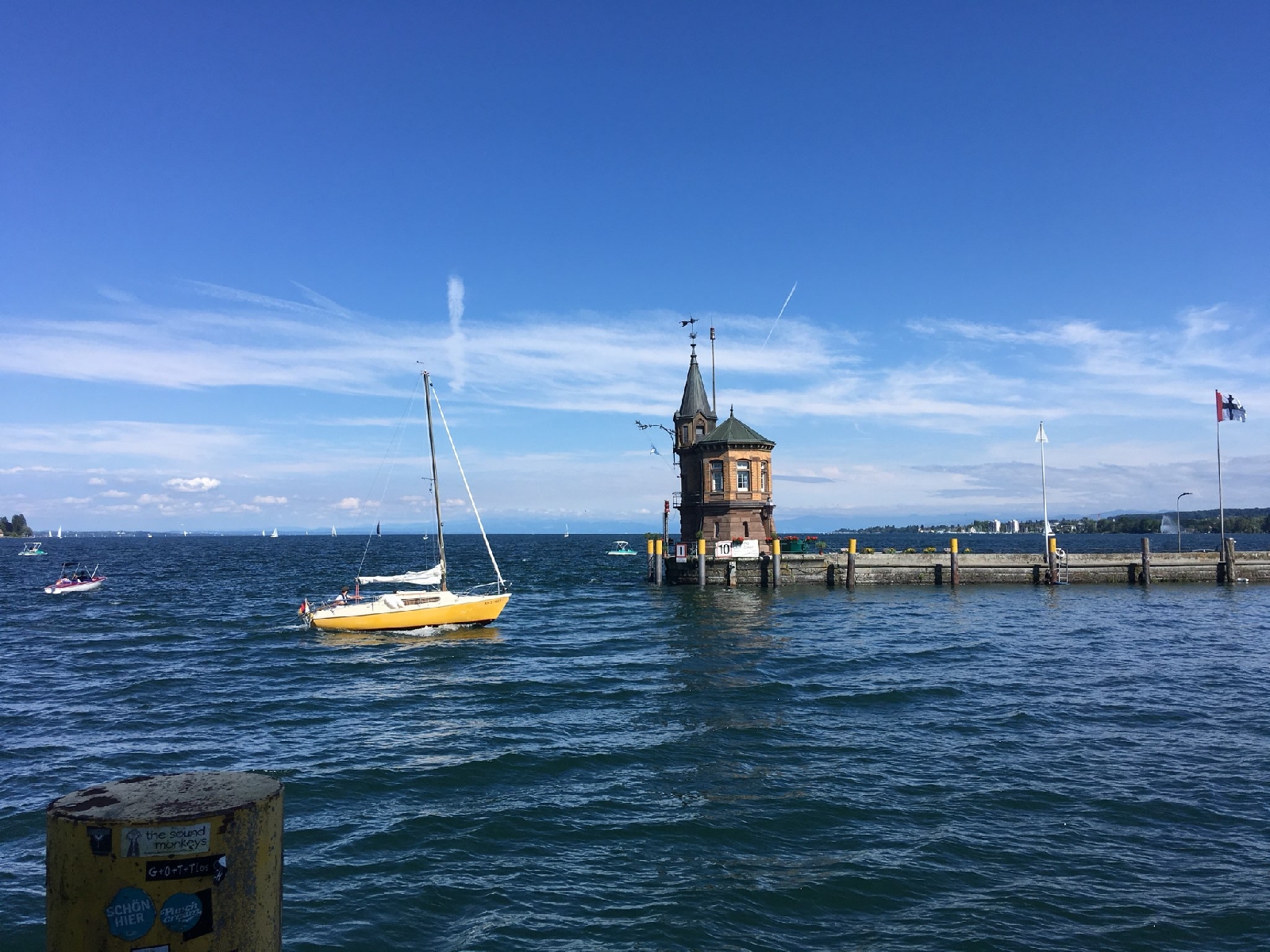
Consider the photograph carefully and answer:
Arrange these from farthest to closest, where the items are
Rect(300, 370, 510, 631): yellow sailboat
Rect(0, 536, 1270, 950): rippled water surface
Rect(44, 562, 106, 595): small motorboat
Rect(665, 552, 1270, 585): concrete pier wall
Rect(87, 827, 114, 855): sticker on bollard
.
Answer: Rect(44, 562, 106, 595): small motorboat, Rect(665, 552, 1270, 585): concrete pier wall, Rect(300, 370, 510, 631): yellow sailboat, Rect(0, 536, 1270, 950): rippled water surface, Rect(87, 827, 114, 855): sticker on bollard

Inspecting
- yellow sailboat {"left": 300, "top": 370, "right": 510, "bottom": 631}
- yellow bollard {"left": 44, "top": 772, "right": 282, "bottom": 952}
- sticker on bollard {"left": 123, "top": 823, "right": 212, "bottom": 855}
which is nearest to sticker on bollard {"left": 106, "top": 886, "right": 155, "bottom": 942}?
yellow bollard {"left": 44, "top": 772, "right": 282, "bottom": 952}

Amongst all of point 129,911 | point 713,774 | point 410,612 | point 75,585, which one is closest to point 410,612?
point 410,612

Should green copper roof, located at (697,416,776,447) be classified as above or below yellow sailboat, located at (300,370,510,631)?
above

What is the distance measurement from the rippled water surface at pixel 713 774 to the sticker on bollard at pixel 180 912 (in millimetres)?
7122

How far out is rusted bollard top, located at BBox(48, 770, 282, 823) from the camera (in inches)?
147

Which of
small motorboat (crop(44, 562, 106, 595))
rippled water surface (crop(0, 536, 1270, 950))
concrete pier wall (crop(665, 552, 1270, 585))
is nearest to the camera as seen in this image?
rippled water surface (crop(0, 536, 1270, 950))

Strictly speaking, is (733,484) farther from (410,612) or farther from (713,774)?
(713,774)

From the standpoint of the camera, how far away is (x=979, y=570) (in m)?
53.0

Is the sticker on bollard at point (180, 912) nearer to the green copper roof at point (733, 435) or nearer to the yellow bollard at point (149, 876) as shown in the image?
the yellow bollard at point (149, 876)

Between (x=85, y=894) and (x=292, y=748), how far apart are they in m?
16.3

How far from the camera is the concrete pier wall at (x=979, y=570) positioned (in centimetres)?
5262

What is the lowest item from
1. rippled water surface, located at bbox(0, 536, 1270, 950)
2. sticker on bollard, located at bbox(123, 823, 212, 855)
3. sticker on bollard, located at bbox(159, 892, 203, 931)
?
rippled water surface, located at bbox(0, 536, 1270, 950)

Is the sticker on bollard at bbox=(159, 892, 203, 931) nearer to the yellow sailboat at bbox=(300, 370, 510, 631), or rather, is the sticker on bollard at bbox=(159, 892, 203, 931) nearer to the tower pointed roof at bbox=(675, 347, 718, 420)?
the yellow sailboat at bbox=(300, 370, 510, 631)

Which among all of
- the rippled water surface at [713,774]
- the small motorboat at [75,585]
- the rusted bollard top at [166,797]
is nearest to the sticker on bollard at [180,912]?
the rusted bollard top at [166,797]
